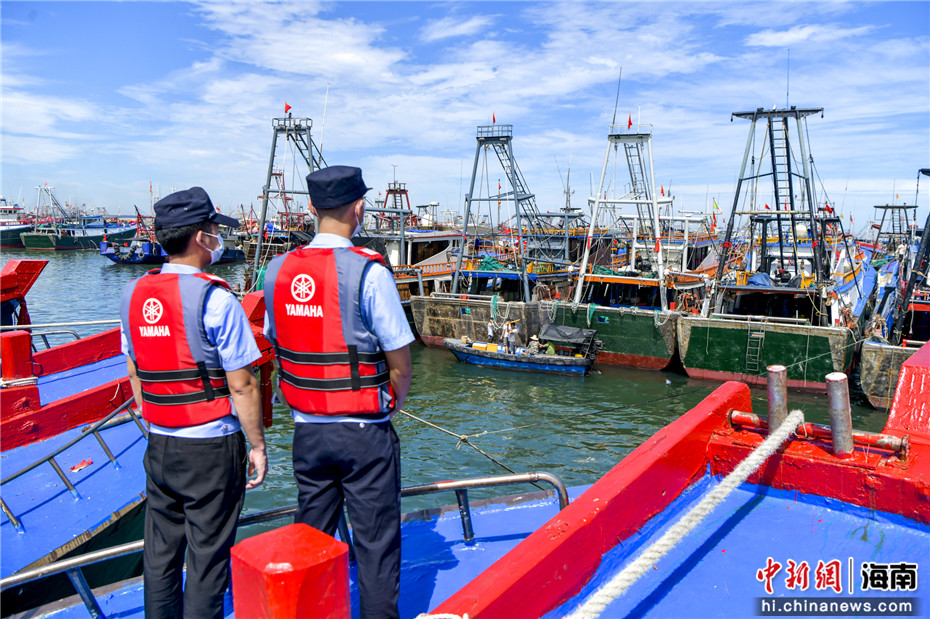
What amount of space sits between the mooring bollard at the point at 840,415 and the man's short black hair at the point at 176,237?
128 inches

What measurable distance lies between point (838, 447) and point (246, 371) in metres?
3.21

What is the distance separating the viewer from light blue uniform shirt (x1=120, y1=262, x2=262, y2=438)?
2398 mm

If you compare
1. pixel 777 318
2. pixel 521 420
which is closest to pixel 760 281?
pixel 777 318

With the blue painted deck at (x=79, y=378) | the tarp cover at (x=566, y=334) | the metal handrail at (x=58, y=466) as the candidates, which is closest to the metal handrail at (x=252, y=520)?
the metal handrail at (x=58, y=466)

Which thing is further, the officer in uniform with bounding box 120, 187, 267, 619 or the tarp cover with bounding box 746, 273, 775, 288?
the tarp cover with bounding box 746, 273, 775, 288

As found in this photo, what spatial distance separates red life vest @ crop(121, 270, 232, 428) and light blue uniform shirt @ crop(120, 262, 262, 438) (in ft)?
0.08

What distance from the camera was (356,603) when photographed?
2.88m

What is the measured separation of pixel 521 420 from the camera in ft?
42.8

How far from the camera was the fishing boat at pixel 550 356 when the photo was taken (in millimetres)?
16312

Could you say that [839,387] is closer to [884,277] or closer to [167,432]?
[167,432]

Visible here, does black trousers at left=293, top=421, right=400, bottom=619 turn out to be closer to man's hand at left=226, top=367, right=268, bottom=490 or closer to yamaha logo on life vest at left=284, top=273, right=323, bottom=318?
man's hand at left=226, top=367, right=268, bottom=490

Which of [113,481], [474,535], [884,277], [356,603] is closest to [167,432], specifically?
[356,603]

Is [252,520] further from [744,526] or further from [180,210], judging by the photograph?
[744,526]

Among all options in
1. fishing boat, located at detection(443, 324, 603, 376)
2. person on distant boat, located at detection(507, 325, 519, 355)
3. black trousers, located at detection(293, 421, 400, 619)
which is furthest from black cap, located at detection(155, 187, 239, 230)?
person on distant boat, located at detection(507, 325, 519, 355)
